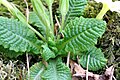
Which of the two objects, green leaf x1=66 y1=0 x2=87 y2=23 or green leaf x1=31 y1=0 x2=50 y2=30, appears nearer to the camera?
green leaf x1=31 y1=0 x2=50 y2=30

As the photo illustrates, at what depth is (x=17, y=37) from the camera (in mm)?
1425

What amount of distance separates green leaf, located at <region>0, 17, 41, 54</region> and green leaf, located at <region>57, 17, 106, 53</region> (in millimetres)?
121

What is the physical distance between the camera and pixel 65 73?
55.3 inches

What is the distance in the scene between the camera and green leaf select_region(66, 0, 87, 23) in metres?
1.54

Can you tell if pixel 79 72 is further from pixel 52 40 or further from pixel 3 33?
pixel 3 33

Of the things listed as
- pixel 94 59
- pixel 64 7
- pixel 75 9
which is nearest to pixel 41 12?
pixel 64 7

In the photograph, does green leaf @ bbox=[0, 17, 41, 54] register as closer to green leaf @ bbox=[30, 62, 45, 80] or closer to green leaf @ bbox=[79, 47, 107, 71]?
green leaf @ bbox=[30, 62, 45, 80]

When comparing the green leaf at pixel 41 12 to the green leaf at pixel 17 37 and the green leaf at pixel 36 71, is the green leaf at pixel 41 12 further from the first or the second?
the green leaf at pixel 36 71

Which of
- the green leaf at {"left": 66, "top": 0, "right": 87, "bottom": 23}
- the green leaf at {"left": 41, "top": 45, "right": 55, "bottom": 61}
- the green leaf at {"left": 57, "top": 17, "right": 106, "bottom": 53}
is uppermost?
the green leaf at {"left": 66, "top": 0, "right": 87, "bottom": 23}

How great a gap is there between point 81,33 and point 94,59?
6.1 inches

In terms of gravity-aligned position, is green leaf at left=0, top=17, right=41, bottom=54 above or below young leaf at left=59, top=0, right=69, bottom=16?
below

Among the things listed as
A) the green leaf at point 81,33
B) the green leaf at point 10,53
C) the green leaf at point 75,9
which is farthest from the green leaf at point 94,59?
the green leaf at point 10,53

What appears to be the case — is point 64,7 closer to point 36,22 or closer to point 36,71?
point 36,22

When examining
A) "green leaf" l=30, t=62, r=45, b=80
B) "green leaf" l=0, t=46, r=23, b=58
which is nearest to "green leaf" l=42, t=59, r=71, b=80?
"green leaf" l=30, t=62, r=45, b=80
